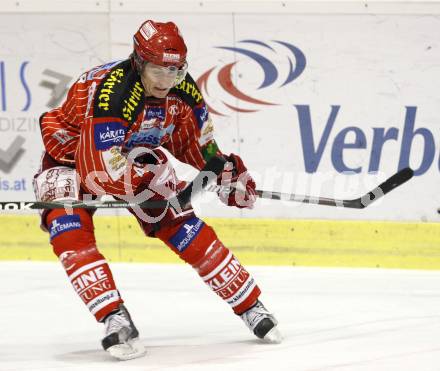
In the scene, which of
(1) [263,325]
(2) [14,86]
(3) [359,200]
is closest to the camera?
(1) [263,325]

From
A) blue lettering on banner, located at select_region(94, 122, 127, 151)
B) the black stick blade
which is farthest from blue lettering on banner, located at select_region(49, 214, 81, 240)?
the black stick blade

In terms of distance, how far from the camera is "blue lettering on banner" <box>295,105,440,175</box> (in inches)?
214

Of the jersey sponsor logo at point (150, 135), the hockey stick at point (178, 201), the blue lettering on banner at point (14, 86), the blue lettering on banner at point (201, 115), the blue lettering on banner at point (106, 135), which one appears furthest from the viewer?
the blue lettering on banner at point (14, 86)

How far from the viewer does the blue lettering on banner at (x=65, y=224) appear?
3.62 meters

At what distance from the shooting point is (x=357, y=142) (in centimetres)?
550

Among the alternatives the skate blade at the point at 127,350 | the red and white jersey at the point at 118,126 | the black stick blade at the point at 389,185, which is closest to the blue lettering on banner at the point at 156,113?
the red and white jersey at the point at 118,126

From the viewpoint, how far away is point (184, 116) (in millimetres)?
3891

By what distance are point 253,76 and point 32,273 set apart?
61.2 inches

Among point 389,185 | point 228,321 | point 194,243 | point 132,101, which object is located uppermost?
point 132,101

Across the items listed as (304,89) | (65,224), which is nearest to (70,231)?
(65,224)

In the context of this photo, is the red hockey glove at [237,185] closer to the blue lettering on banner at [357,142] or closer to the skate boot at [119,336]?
the skate boot at [119,336]

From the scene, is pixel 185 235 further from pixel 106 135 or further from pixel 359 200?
pixel 359 200

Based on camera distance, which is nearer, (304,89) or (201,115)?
(201,115)

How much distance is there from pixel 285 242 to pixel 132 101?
7.10 feet
